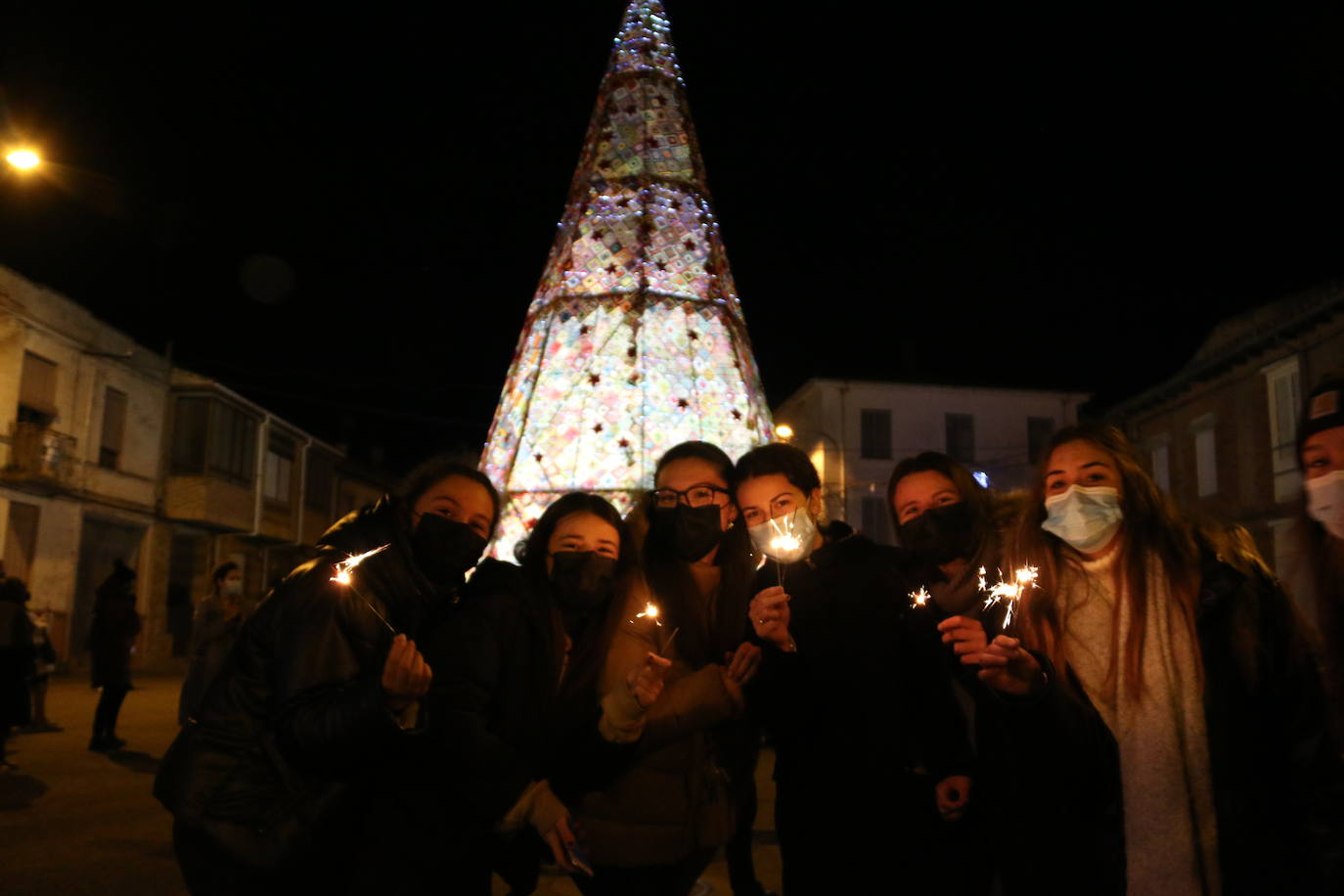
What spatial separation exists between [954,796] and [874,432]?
3030 cm

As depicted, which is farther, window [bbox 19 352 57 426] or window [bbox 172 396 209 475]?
window [bbox 172 396 209 475]

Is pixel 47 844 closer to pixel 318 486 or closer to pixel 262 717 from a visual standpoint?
pixel 262 717

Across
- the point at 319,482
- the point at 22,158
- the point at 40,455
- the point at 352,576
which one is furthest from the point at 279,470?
the point at 352,576

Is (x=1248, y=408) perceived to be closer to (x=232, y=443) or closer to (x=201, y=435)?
(x=201, y=435)

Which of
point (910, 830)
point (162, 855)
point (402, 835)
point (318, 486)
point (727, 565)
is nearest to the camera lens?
point (402, 835)

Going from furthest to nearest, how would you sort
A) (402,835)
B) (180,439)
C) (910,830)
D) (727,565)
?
(180,439), (727,565), (910,830), (402,835)

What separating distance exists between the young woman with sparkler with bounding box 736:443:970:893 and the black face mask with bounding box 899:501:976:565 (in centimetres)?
20

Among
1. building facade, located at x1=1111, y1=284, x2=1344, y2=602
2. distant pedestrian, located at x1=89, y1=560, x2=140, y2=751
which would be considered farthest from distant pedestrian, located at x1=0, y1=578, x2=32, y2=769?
building facade, located at x1=1111, y1=284, x2=1344, y2=602

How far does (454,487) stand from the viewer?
3.05m

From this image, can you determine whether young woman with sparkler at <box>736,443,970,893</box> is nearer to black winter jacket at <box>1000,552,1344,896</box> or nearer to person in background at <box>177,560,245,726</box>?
black winter jacket at <box>1000,552,1344,896</box>

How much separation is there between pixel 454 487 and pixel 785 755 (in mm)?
1354

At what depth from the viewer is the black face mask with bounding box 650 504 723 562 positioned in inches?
128

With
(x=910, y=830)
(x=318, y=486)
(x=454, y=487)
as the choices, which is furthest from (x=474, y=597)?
(x=318, y=486)

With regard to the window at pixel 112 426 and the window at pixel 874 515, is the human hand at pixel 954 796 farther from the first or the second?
the window at pixel 874 515
